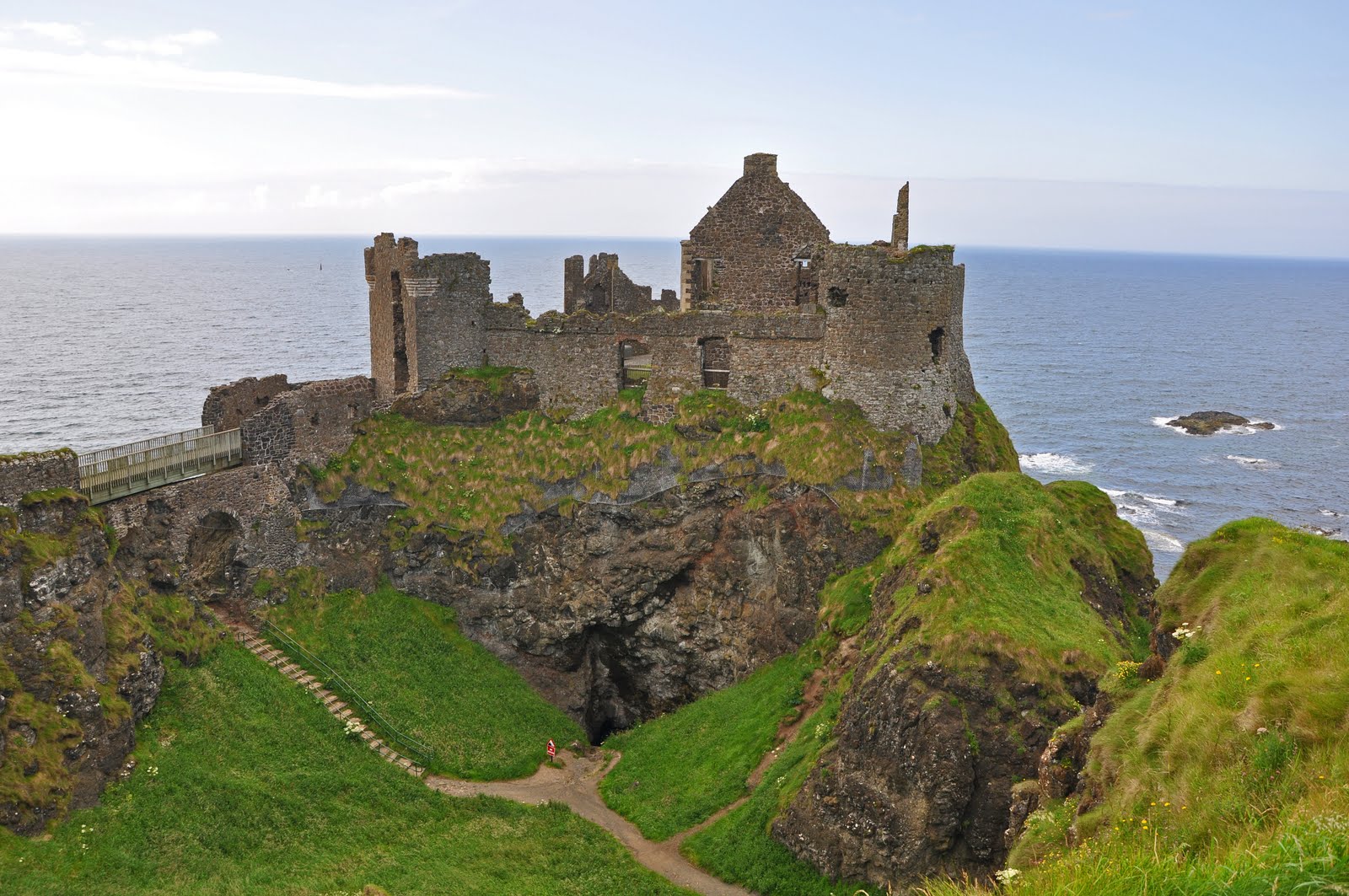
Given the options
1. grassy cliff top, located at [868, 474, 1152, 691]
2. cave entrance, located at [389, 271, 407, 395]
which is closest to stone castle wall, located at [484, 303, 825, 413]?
cave entrance, located at [389, 271, 407, 395]

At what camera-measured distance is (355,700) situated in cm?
3550

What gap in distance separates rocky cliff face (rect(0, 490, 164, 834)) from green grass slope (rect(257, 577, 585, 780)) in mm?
7203

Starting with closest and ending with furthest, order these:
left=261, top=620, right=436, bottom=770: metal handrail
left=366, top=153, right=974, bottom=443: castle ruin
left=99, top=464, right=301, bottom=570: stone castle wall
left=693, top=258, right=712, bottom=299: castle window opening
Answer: left=99, top=464, right=301, bottom=570: stone castle wall, left=261, top=620, right=436, bottom=770: metal handrail, left=366, top=153, right=974, bottom=443: castle ruin, left=693, top=258, right=712, bottom=299: castle window opening

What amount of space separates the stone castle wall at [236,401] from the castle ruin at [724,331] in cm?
506

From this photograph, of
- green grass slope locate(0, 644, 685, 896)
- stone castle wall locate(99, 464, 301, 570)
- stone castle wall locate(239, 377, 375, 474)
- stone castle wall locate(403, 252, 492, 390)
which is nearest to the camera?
green grass slope locate(0, 644, 685, 896)

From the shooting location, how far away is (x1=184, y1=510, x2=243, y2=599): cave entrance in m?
36.4

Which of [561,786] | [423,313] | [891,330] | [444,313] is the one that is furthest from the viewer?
[444,313]

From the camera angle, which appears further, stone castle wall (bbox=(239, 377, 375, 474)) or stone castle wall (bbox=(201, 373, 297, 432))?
stone castle wall (bbox=(201, 373, 297, 432))

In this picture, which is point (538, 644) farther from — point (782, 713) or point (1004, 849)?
point (1004, 849)

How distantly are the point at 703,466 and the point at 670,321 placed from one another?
622 centimetres

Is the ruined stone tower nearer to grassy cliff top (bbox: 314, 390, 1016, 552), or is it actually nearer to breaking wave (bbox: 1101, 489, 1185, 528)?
grassy cliff top (bbox: 314, 390, 1016, 552)

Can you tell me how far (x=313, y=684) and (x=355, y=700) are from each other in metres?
1.49

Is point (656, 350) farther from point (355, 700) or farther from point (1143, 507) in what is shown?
point (1143, 507)

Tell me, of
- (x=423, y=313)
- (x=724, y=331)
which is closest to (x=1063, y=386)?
(x=724, y=331)
